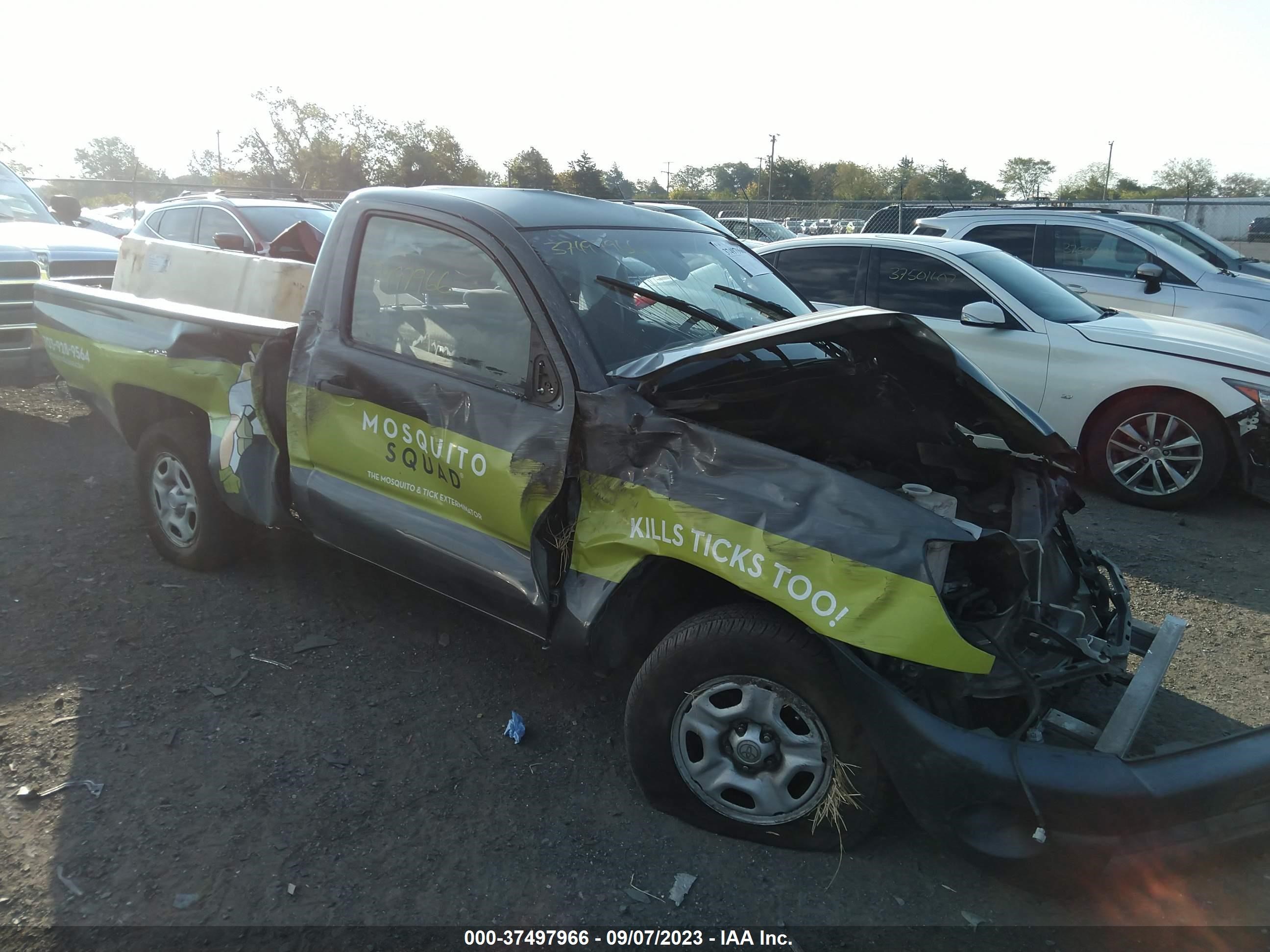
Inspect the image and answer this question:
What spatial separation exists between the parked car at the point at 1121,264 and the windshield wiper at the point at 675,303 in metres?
5.96

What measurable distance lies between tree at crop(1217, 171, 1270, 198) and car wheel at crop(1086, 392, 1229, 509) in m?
54.1

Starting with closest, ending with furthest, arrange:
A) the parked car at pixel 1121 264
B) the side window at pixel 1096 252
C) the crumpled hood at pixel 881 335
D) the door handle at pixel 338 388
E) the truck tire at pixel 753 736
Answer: the truck tire at pixel 753 736 → the crumpled hood at pixel 881 335 → the door handle at pixel 338 388 → the parked car at pixel 1121 264 → the side window at pixel 1096 252

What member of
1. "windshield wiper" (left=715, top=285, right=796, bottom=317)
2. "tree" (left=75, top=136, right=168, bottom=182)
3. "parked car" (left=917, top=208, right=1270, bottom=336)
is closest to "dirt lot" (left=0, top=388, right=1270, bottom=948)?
"windshield wiper" (left=715, top=285, right=796, bottom=317)

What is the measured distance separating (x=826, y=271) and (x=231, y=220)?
594 cm

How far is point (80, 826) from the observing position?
2.90 m

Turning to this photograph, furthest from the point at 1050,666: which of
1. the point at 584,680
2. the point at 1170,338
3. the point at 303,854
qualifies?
the point at 1170,338

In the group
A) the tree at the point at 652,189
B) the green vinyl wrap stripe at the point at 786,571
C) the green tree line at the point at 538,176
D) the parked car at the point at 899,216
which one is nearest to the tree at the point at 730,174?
the green tree line at the point at 538,176

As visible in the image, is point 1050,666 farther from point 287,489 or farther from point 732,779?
point 287,489

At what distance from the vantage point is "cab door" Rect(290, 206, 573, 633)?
10.2ft

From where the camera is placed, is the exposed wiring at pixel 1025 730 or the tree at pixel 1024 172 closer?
the exposed wiring at pixel 1025 730

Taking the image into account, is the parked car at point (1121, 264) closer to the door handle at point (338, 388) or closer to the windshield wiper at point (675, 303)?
the windshield wiper at point (675, 303)

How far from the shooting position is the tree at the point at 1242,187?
5253 centimetres

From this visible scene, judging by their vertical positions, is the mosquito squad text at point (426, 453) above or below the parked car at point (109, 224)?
below

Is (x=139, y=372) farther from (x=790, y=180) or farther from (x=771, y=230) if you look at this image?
(x=790, y=180)
